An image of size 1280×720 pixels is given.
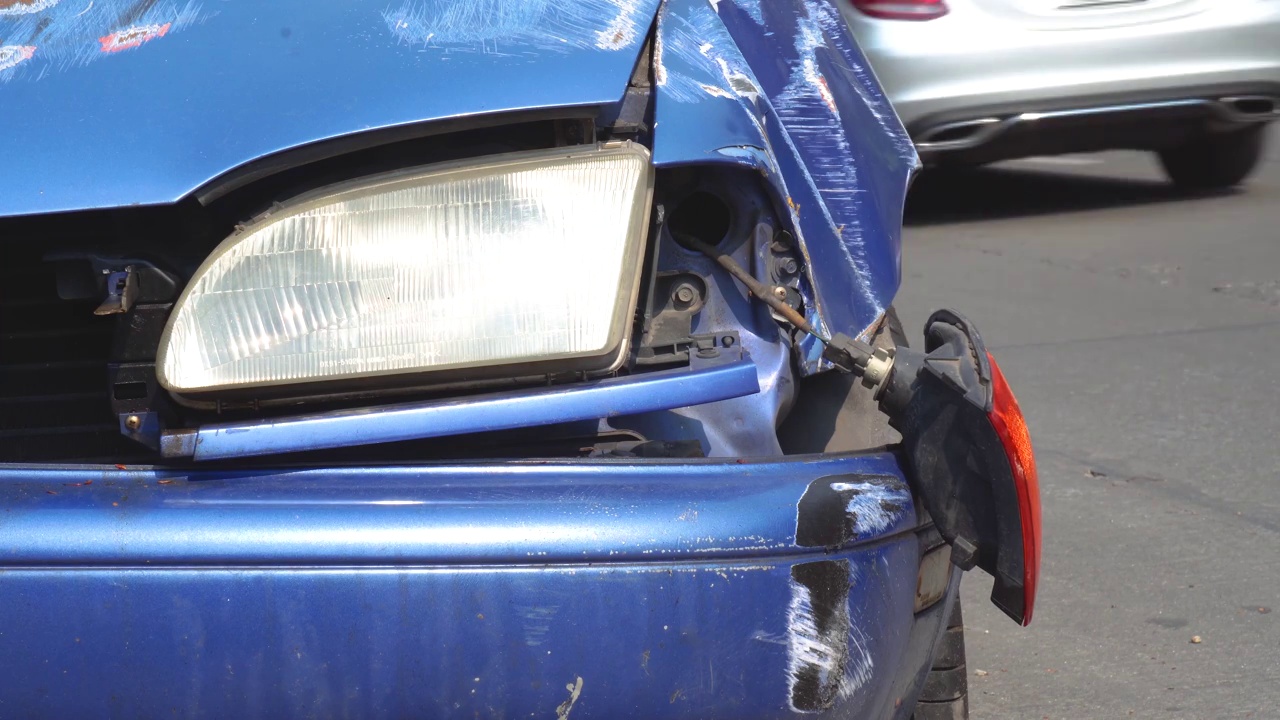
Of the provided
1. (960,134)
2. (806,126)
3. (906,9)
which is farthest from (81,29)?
(960,134)

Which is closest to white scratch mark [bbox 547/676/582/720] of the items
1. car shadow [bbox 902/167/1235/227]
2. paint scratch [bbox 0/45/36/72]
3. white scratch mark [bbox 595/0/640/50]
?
white scratch mark [bbox 595/0/640/50]

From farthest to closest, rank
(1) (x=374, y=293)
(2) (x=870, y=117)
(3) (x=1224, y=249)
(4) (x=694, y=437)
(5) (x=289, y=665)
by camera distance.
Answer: (3) (x=1224, y=249)
(2) (x=870, y=117)
(4) (x=694, y=437)
(1) (x=374, y=293)
(5) (x=289, y=665)

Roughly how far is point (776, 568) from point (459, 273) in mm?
502

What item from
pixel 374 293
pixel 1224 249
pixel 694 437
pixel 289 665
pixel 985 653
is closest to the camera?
pixel 289 665

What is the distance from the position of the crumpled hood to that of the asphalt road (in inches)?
61.3

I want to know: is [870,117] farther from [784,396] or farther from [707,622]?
[707,622]

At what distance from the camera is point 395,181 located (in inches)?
63.4

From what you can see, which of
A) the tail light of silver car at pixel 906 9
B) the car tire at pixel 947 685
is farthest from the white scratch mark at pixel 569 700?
the tail light of silver car at pixel 906 9

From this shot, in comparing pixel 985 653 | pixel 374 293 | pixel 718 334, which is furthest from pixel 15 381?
pixel 985 653

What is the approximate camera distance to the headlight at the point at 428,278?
155cm

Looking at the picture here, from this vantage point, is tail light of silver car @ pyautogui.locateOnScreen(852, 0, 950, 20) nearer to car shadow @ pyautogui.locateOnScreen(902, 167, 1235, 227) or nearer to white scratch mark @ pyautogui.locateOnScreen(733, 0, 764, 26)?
car shadow @ pyautogui.locateOnScreen(902, 167, 1235, 227)

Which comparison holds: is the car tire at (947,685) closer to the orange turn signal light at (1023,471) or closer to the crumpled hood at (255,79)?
the orange turn signal light at (1023,471)

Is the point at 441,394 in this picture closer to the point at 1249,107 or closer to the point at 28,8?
the point at 28,8

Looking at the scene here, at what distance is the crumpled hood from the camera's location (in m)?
1.55
